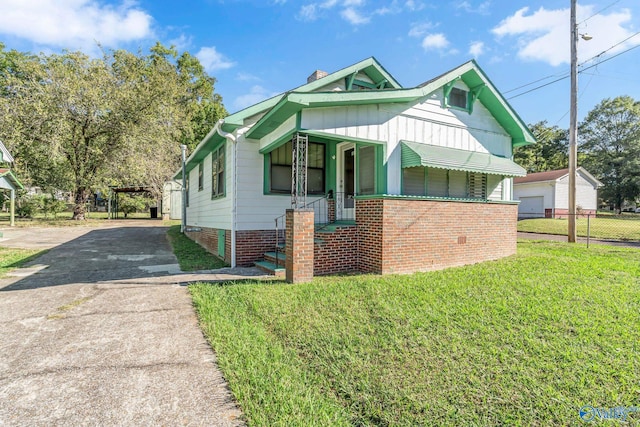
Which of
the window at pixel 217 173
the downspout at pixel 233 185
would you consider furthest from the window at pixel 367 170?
the window at pixel 217 173

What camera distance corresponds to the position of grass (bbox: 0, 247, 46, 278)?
742 centimetres

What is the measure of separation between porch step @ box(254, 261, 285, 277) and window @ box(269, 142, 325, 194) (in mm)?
1816

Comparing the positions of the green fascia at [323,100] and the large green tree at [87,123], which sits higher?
the large green tree at [87,123]

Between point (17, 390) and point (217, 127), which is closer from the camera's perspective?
point (17, 390)

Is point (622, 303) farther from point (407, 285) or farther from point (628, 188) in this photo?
point (628, 188)

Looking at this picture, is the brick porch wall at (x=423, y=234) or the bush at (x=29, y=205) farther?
the bush at (x=29, y=205)

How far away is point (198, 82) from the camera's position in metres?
36.2

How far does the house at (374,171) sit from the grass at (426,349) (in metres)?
1.37

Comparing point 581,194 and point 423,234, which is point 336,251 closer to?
point 423,234

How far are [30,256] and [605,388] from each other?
12.2 meters

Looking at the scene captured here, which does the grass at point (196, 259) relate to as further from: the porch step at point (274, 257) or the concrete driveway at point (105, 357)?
the concrete driveway at point (105, 357)

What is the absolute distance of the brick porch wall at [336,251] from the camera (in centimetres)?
652

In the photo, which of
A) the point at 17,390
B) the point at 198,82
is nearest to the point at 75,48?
the point at 198,82

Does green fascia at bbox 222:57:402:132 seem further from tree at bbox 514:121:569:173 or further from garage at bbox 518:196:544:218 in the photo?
tree at bbox 514:121:569:173
